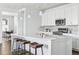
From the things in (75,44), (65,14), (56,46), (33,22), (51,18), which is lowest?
(75,44)

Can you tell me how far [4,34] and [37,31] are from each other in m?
1.45

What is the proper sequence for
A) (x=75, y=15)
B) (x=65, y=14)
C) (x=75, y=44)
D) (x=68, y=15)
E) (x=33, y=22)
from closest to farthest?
(x=75, y=44) < (x=33, y=22) < (x=75, y=15) < (x=68, y=15) < (x=65, y=14)

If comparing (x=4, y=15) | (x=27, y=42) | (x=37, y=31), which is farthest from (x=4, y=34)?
(x=37, y=31)

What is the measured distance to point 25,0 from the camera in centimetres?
279

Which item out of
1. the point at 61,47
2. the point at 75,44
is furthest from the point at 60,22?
the point at 61,47

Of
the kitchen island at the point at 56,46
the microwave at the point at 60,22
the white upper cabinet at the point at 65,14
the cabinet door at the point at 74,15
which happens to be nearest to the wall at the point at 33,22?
the white upper cabinet at the point at 65,14

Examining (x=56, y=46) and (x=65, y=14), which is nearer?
(x=56, y=46)

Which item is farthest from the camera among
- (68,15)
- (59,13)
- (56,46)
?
(59,13)

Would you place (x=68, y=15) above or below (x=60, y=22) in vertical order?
above

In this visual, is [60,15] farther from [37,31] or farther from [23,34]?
[23,34]

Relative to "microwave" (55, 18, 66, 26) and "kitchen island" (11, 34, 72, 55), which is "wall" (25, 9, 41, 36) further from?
"microwave" (55, 18, 66, 26)

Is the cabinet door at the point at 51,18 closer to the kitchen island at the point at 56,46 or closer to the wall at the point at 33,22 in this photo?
the wall at the point at 33,22

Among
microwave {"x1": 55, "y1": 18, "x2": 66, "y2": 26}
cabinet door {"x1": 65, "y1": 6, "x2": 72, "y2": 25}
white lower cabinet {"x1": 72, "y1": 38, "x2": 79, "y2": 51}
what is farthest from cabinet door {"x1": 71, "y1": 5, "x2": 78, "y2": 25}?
white lower cabinet {"x1": 72, "y1": 38, "x2": 79, "y2": 51}

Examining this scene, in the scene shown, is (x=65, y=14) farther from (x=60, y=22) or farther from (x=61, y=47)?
(x=61, y=47)
